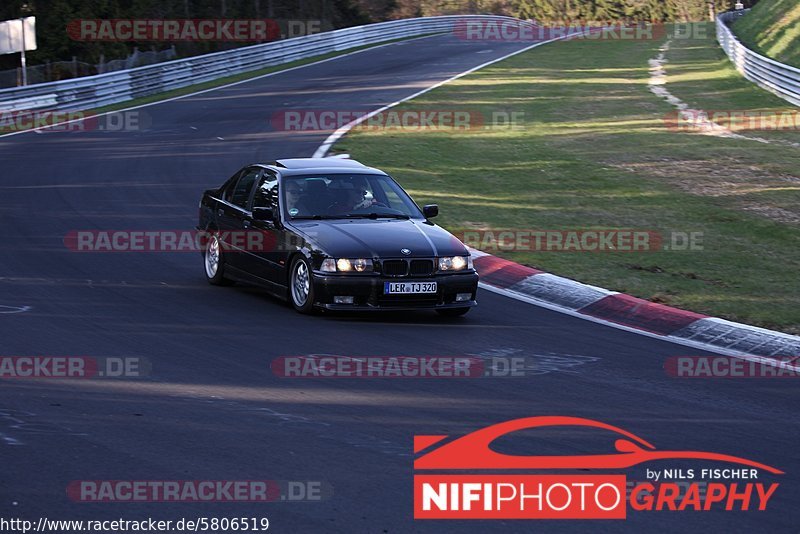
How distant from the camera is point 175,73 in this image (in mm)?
37219

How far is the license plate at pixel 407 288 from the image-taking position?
1030 cm

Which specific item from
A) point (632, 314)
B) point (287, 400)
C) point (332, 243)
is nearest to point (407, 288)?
point (332, 243)

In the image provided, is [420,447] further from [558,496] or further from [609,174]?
[609,174]

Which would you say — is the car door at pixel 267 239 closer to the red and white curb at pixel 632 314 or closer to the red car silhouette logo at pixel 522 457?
the red and white curb at pixel 632 314

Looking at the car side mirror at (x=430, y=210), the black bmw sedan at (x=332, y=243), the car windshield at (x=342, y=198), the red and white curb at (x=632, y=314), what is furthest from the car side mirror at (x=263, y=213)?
the red and white curb at (x=632, y=314)

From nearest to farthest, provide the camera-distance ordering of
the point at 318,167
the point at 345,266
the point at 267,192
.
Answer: the point at 345,266, the point at 267,192, the point at 318,167

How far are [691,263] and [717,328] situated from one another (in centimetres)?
306

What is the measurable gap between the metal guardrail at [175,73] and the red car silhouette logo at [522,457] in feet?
84.4

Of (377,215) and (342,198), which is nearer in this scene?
(377,215)

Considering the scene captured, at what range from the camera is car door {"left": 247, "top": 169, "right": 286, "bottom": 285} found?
11023 mm

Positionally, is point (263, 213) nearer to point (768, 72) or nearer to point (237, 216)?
point (237, 216)

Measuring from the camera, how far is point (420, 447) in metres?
6.55

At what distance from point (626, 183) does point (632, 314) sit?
26.9 feet

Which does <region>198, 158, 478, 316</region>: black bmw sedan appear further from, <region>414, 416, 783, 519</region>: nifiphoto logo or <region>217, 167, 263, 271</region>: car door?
<region>414, 416, 783, 519</region>: nifiphoto logo
